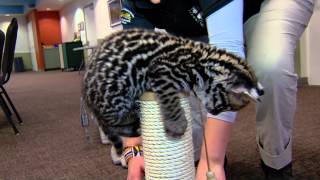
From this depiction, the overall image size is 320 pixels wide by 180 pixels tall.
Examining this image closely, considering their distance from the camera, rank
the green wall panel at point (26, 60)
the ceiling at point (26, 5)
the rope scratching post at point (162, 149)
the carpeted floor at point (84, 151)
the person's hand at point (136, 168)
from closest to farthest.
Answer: the rope scratching post at point (162, 149), the person's hand at point (136, 168), the carpeted floor at point (84, 151), the ceiling at point (26, 5), the green wall panel at point (26, 60)

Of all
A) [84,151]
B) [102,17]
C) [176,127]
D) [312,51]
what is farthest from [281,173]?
[102,17]

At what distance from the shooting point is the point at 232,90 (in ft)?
2.68

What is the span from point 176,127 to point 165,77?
14 centimetres

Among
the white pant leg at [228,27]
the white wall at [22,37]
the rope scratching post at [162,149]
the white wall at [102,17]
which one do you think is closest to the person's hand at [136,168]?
the rope scratching post at [162,149]

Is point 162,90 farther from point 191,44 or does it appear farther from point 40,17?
point 40,17

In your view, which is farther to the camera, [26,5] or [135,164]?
[26,5]

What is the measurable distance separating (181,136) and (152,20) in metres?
0.54

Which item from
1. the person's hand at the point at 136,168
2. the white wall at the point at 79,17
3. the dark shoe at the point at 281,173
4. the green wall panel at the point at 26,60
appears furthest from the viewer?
the green wall panel at the point at 26,60

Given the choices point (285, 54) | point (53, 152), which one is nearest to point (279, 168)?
point (285, 54)

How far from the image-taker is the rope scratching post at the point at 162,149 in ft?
3.06

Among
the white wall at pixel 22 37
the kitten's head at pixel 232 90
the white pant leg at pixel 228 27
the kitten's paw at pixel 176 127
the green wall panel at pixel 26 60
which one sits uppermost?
the white pant leg at pixel 228 27

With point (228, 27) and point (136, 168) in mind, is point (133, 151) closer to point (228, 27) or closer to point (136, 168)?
point (136, 168)

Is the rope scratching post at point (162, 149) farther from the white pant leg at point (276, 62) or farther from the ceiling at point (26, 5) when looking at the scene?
the ceiling at point (26, 5)

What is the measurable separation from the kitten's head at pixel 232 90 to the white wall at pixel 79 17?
7237 mm
